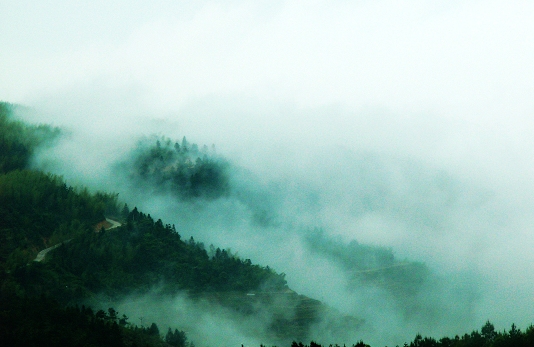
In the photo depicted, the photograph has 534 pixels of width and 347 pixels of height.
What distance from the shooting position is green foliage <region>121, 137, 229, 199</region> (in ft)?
459

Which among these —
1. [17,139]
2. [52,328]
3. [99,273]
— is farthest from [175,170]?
[52,328]

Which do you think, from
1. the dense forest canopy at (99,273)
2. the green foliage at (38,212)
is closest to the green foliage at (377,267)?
the dense forest canopy at (99,273)

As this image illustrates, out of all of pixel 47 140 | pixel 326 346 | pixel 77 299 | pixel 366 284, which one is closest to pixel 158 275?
pixel 77 299

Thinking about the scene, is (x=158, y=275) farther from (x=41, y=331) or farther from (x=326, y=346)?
(x=41, y=331)

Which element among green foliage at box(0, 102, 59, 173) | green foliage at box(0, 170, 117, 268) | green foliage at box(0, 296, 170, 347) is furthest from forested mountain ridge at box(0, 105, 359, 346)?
green foliage at box(0, 296, 170, 347)

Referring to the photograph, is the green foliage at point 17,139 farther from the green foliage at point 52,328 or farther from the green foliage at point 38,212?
the green foliage at point 52,328


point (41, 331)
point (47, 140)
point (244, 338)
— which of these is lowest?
point (41, 331)

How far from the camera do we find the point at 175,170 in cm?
14125

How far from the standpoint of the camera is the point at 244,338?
278 feet

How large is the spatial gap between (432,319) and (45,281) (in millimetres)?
72080

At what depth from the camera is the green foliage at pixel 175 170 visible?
139875mm

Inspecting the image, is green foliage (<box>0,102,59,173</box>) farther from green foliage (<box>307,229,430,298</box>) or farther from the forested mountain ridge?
green foliage (<box>307,229,430,298</box>)

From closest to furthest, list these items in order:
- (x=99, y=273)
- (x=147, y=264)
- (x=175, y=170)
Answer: (x=99, y=273)
(x=147, y=264)
(x=175, y=170)

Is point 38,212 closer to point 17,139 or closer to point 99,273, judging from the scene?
point 99,273
